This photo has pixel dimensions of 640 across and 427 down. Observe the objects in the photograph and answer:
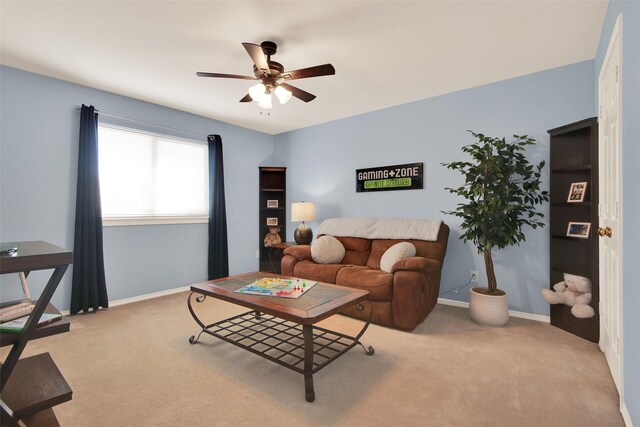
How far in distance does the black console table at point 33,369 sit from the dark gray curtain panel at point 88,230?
2.69 metres

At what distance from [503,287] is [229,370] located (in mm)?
2784

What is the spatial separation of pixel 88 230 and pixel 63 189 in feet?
1.62

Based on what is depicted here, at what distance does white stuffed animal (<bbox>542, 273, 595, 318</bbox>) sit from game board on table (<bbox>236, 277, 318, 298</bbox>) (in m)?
2.12

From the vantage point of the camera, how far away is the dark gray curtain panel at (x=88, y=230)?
10.5 ft

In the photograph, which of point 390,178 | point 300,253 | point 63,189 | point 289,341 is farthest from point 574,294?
point 63,189

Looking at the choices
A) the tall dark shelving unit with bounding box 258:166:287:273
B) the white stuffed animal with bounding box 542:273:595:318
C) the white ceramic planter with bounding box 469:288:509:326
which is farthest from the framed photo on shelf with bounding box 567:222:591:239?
the tall dark shelving unit with bounding box 258:166:287:273

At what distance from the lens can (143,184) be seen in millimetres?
3826

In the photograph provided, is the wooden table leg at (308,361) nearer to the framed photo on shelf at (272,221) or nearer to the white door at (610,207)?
the white door at (610,207)

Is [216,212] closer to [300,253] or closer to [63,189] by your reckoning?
[300,253]

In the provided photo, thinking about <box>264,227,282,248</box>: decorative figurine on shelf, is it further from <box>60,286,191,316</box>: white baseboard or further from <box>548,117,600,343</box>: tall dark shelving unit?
<box>548,117,600,343</box>: tall dark shelving unit

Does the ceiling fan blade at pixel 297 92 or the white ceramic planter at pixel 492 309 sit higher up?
the ceiling fan blade at pixel 297 92

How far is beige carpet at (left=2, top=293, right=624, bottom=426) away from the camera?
163 cm

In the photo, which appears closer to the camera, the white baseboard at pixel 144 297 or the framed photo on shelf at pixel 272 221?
the white baseboard at pixel 144 297
